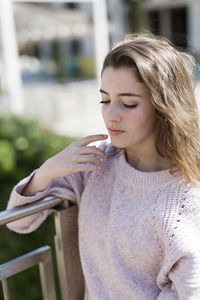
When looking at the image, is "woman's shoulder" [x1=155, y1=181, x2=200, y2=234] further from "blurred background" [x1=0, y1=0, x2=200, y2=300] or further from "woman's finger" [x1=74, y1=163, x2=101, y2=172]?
"blurred background" [x1=0, y1=0, x2=200, y2=300]

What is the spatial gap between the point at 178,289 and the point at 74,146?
51 cm

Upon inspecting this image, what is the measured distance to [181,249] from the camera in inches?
41.4

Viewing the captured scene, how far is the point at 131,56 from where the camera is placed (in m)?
1.10

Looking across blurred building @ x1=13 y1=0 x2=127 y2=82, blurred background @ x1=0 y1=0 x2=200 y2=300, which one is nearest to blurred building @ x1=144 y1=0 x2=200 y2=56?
blurred background @ x1=0 y1=0 x2=200 y2=300

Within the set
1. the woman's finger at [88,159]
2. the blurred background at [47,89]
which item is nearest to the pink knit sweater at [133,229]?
the woman's finger at [88,159]

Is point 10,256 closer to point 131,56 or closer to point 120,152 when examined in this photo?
point 120,152

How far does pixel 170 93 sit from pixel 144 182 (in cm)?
28

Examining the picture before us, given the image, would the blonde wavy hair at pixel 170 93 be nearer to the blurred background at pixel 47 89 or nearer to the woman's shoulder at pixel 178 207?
the woman's shoulder at pixel 178 207

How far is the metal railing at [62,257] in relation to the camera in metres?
1.28

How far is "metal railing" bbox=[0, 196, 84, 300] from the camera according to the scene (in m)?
1.28

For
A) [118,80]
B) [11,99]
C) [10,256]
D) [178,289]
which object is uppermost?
[118,80]

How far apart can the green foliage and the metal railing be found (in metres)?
2.18

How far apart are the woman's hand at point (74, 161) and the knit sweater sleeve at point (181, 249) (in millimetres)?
270

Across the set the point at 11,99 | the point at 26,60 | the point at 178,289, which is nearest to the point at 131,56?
the point at 178,289
